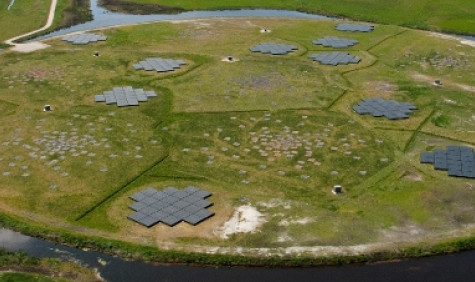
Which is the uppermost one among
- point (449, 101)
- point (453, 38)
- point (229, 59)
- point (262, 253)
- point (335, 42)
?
point (453, 38)

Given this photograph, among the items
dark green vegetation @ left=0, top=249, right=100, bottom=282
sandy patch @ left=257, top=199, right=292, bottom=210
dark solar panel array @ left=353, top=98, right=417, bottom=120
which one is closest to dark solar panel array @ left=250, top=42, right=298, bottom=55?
dark solar panel array @ left=353, top=98, right=417, bottom=120

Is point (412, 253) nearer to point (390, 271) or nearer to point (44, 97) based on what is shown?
point (390, 271)

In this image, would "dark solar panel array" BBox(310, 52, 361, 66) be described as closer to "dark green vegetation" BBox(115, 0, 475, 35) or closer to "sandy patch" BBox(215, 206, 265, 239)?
"dark green vegetation" BBox(115, 0, 475, 35)

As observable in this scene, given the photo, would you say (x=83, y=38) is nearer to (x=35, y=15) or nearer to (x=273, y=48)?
(x=35, y=15)


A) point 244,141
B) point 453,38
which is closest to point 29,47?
point 244,141

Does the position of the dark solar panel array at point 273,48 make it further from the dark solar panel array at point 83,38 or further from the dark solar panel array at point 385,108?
the dark solar panel array at point 83,38

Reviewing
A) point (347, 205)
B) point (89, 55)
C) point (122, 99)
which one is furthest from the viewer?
point (89, 55)

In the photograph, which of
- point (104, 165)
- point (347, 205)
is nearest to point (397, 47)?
point (347, 205)

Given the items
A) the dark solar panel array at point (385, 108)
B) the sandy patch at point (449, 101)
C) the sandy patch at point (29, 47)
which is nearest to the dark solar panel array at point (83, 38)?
the sandy patch at point (29, 47)

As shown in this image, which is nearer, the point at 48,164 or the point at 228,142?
the point at 48,164
